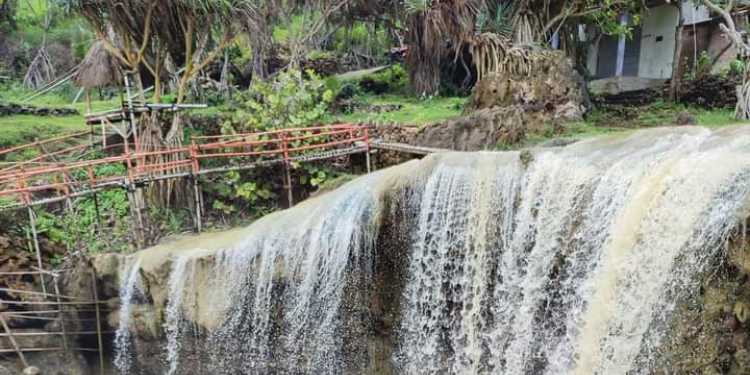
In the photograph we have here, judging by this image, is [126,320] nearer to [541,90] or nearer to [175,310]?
[175,310]

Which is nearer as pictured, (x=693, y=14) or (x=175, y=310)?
(x=175, y=310)

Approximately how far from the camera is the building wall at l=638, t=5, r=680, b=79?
16.0m

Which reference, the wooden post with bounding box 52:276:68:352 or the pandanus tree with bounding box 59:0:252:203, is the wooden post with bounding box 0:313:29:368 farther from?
the pandanus tree with bounding box 59:0:252:203

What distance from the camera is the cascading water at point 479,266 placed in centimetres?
577

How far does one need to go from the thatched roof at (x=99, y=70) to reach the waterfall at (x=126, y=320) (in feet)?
20.9

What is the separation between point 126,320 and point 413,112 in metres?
7.80

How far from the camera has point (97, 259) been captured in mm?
9141

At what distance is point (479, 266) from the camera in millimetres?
7430

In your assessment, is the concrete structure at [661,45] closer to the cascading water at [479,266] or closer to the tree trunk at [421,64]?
the tree trunk at [421,64]

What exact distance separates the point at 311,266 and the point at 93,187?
12.4 ft

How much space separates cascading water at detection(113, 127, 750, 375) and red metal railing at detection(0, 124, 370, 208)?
1.83 m

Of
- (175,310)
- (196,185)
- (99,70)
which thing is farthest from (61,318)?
(99,70)

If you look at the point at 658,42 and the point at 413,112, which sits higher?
the point at 658,42

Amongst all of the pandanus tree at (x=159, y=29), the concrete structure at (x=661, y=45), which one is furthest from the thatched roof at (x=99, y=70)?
the concrete structure at (x=661, y=45)
